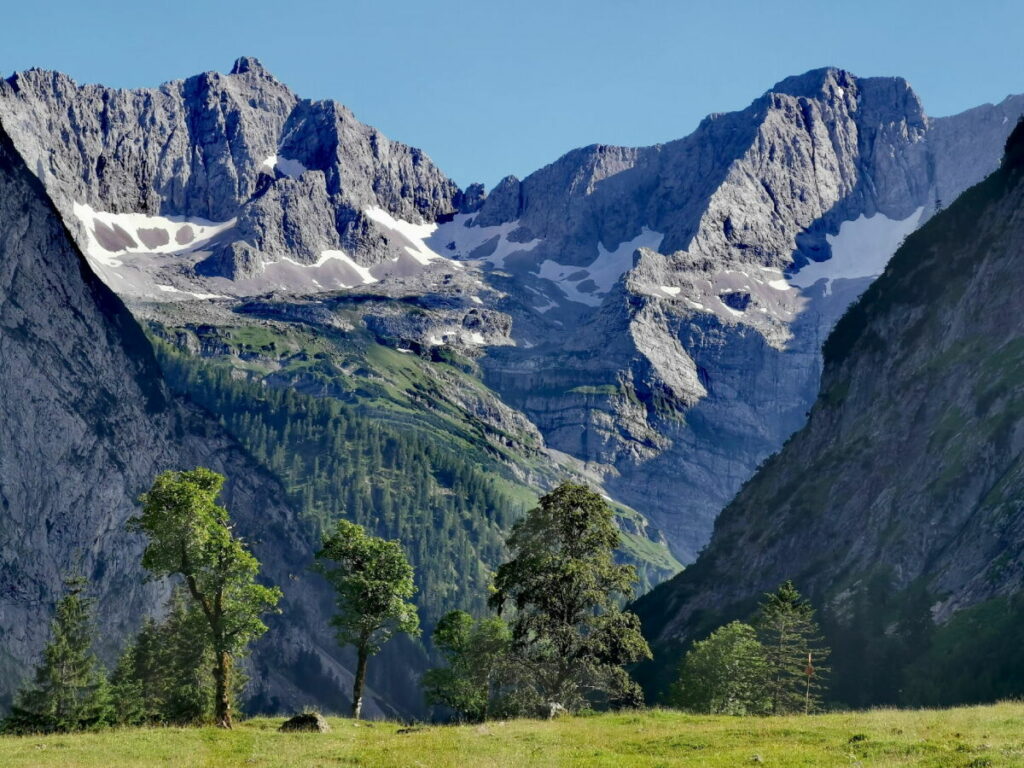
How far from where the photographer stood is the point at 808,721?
4528cm

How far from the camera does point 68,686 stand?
94438mm

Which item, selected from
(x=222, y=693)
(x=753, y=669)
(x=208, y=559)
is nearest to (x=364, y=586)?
(x=208, y=559)

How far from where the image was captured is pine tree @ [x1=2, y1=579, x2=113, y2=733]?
3442 inches

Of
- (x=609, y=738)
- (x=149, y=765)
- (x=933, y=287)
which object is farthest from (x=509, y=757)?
(x=933, y=287)

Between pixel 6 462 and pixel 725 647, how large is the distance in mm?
142448

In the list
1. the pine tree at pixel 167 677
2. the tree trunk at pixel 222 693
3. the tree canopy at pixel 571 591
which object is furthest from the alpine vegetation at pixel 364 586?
the pine tree at pixel 167 677

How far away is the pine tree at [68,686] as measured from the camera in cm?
8744

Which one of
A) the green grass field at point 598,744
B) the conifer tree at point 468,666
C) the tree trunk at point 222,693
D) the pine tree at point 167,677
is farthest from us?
the pine tree at point 167,677

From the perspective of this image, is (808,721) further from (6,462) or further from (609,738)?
(6,462)

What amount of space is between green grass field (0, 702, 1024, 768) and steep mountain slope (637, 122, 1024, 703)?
4687 centimetres

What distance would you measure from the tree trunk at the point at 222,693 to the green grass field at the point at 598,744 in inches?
112

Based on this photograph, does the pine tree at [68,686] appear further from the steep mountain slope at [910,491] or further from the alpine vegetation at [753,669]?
the steep mountain slope at [910,491]

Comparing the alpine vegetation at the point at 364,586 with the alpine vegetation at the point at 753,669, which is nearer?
the alpine vegetation at the point at 364,586

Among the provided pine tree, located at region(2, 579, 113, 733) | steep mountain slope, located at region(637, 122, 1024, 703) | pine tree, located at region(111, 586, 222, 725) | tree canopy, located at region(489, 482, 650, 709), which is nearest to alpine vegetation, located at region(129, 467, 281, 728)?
tree canopy, located at region(489, 482, 650, 709)
